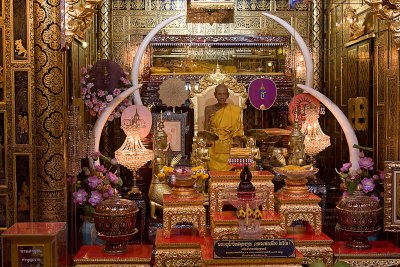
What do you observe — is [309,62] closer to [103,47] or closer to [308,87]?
[308,87]

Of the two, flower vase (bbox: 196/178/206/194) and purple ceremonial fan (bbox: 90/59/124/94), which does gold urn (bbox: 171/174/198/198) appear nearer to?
flower vase (bbox: 196/178/206/194)

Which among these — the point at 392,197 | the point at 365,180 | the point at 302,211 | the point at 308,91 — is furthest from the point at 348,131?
the point at 302,211

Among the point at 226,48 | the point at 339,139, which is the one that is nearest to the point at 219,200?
the point at 339,139

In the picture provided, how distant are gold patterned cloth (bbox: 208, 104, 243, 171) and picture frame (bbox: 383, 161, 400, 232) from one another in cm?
214

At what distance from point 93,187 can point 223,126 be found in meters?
1.83

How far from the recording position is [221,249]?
3.67 m

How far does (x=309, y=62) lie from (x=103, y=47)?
235cm

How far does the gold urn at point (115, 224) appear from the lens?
4363mm

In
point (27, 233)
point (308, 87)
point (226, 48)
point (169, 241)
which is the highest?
point (226, 48)

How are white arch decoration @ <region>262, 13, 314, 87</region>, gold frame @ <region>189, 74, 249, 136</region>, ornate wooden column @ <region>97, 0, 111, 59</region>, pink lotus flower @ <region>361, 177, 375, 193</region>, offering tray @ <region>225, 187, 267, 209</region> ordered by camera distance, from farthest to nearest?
ornate wooden column @ <region>97, 0, 111, 59</region>, gold frame @ <region>189, 74, 249, 136</region>, white arch decoration @ <region>262, 13, 314, 87</region>, pink lotus flower @ <region>361, 177, 375, 193</region>, offering tray @ <region>225, 187, 267, 209</region>

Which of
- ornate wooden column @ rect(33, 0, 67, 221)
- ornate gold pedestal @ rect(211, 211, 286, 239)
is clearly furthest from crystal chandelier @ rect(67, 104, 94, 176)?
ornate gold pedestal @ rect(211, 211, 286, 239)

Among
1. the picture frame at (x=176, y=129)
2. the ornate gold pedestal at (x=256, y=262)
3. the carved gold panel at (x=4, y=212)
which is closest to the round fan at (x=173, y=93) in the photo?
the picture frame at (x=176, y=129)

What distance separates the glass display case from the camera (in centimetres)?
735

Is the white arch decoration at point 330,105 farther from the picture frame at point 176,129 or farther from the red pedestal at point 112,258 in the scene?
the red pedestal at point 112,258
